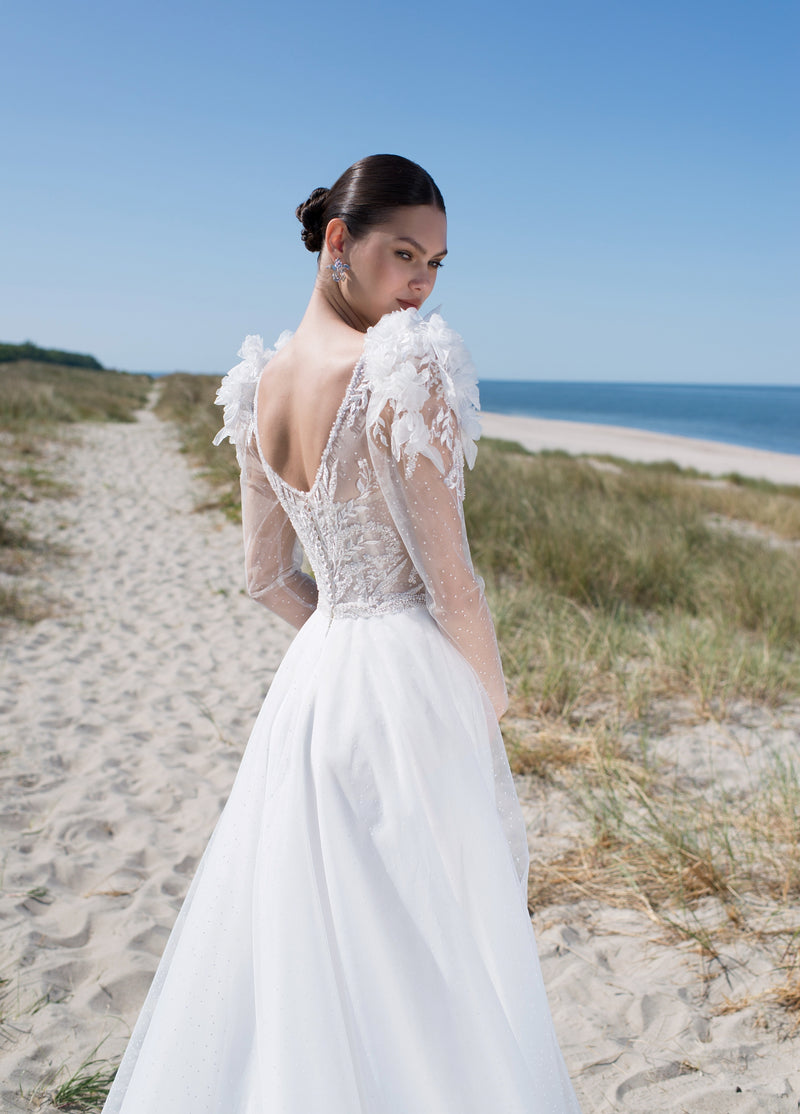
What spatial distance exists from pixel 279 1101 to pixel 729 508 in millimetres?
10604

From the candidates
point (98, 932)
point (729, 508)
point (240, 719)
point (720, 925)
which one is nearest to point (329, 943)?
point (98, 932)

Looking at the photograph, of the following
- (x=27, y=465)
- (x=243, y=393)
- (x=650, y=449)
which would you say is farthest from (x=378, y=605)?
(x=650, y=449)

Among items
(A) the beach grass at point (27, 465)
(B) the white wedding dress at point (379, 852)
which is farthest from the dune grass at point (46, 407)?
(B) the white wedding dress at point (379, 852)

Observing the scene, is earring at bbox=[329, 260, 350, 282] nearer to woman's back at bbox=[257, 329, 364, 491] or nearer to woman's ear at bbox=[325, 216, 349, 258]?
woman's ear at bbox=[325, 216, 349, 258]

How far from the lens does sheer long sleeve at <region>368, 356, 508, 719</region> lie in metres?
1.20

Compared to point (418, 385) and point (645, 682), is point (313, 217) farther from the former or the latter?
point (645, 682)

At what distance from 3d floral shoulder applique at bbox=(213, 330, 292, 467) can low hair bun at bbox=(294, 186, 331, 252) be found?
0.19m

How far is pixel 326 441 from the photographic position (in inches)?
51.5

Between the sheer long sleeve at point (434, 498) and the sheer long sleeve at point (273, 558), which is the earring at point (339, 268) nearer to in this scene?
the sheer long sleeve at point (434, 498)

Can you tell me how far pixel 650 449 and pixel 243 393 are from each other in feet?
90.0

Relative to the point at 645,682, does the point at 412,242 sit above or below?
above

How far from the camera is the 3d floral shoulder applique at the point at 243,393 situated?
1573mm

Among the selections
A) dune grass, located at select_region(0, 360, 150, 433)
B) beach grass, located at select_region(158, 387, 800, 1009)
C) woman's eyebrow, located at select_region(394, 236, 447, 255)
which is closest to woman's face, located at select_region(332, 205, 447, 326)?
woman's eyebrow, located at select_region(394, 236, 447, 255)

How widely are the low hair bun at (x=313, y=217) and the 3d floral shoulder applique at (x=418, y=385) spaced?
373 mm
